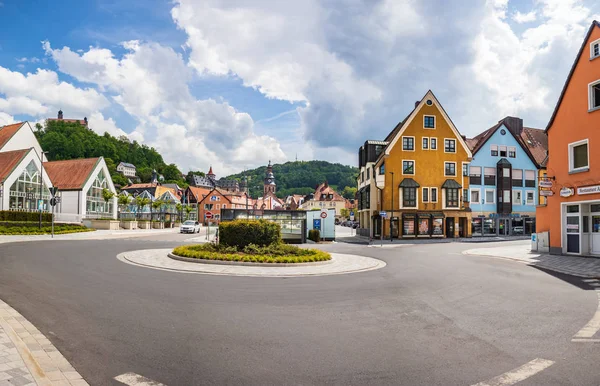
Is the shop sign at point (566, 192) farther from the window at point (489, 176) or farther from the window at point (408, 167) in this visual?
the window at point (489, 176)

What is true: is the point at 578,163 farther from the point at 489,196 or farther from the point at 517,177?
the point at 517,177

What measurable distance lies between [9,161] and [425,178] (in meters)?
52.7

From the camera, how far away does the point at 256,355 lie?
18.4 feet

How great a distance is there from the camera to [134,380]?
185 inches

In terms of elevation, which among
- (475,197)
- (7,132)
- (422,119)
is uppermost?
(7,132)

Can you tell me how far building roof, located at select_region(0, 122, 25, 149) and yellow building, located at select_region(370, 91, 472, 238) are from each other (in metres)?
56.3

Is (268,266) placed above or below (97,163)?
below

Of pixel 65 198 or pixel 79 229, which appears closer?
pixel 79 229

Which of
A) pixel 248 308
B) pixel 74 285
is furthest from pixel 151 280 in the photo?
pixel 248 308

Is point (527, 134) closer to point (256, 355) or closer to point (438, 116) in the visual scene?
point (438, 116)

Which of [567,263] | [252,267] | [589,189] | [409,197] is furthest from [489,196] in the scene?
[252,267]

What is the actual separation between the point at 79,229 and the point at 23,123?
30.9 metres

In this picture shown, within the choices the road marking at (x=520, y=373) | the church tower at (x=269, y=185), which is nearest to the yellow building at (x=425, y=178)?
the road marking at (x=520, y=373)

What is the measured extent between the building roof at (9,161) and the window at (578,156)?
5675cm
